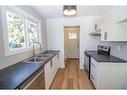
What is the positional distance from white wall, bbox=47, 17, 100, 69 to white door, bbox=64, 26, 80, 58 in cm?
227

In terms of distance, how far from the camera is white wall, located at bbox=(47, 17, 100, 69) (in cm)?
448

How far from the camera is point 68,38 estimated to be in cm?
699

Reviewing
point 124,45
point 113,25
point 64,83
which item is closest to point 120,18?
point 113,25

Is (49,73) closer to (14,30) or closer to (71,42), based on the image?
(14,30)

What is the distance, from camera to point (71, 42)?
6992mm

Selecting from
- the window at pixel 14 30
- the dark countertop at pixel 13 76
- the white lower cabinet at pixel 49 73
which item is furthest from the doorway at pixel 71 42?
the dark countertop at pixel 13 76

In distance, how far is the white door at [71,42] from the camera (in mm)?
6879

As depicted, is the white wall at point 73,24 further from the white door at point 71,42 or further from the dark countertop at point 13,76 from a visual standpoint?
the dark countertop at point 13,76

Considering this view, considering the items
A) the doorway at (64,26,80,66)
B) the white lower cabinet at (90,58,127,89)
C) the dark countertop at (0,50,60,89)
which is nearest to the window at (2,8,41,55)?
the dark countertop at (0,50,60,89)

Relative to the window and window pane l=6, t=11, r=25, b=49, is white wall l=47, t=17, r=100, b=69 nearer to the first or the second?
the window

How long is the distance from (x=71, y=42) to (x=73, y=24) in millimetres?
2526

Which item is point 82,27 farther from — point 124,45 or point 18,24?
point 18,24

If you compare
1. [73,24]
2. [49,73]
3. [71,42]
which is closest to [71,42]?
[71,42]
